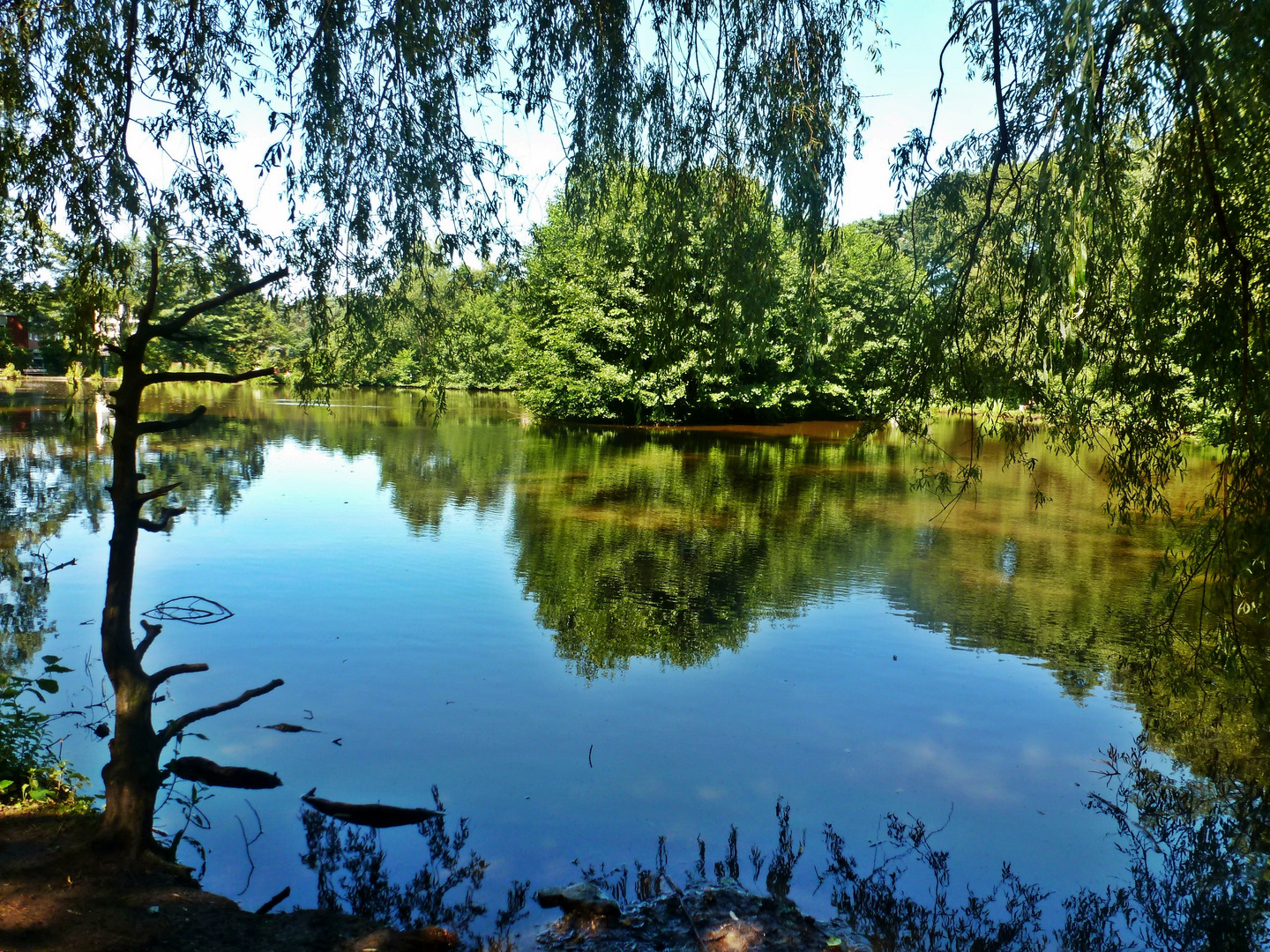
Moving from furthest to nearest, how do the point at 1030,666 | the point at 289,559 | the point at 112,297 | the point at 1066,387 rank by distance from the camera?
the point at 289,559
the point at 1030,666
the point at 112,297
the point at 1066,387

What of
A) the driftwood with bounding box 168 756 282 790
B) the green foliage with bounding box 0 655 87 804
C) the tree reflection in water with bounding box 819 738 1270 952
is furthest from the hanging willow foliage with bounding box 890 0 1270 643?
the green foliage with bounding box 0 655 87 804

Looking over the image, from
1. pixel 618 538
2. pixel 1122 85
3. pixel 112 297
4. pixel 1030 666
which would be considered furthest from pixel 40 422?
pixel 1122 85

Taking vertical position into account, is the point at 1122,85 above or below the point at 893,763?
above

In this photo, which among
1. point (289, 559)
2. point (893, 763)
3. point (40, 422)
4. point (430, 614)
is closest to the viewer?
point (893, 763)

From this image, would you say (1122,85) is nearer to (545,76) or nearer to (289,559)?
(545,76)

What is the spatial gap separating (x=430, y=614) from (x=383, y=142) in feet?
15.5

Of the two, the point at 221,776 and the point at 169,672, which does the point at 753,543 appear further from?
the point at 169,672

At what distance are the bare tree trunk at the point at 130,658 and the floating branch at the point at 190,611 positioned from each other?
4255mm

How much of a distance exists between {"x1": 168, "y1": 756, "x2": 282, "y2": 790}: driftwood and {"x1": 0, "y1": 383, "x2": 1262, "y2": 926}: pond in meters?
0.09

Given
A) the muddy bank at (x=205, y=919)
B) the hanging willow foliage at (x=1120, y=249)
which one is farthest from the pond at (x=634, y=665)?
the hanging willow foliage at (x=1120, y=249)

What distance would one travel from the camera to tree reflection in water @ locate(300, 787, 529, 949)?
414 cm

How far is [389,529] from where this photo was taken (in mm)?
12945

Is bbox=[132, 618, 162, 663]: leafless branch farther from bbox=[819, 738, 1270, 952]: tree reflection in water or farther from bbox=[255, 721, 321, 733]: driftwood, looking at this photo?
bbox=[819, 738, 1270, 952]: tree reflection in water

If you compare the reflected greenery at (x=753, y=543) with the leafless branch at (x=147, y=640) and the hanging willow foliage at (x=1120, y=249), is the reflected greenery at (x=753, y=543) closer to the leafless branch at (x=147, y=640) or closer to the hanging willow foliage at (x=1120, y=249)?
the hanging willow foliage at (x=1120, y=249)
